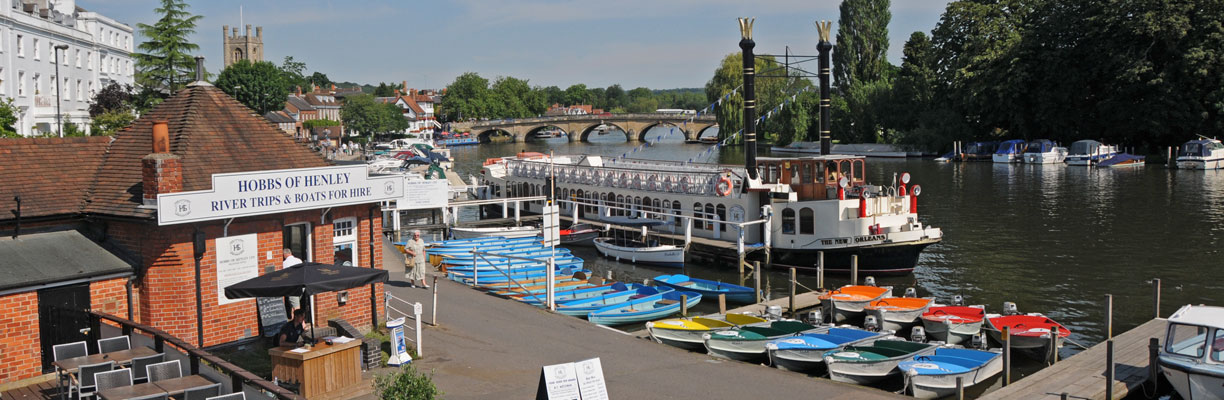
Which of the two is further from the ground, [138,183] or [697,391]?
[138,183]

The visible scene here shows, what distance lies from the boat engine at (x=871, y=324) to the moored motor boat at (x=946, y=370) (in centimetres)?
346

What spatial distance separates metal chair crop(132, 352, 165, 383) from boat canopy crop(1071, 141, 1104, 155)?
8713 cm

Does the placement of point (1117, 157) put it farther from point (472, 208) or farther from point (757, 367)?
point (757, 367)

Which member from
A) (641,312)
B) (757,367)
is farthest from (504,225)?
(757,367)

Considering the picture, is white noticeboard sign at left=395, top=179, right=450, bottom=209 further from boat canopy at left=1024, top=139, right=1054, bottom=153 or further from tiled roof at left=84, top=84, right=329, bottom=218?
boat canopy at left=1024, top=139, right=1054, bottom=153

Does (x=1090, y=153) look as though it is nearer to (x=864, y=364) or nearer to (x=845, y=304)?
(x=845, y=304)

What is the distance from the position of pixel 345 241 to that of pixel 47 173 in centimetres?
592

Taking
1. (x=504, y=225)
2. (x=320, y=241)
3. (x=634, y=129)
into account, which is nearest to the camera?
(x=320, y=241)

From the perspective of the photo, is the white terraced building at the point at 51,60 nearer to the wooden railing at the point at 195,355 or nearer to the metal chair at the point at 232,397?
the wooden railing at the point at 195,355

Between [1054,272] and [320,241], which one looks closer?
[320,241]

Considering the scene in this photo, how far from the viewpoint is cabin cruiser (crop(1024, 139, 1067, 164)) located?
290 feet

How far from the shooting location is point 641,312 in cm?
2767

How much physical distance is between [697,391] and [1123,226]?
125 ft

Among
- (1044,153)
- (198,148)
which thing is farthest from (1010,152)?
(198,148)
